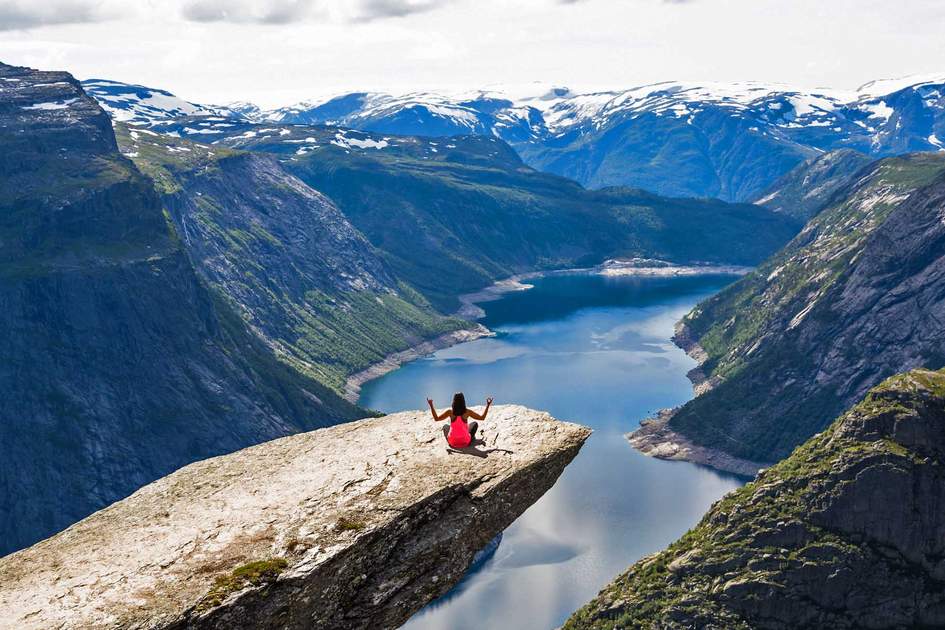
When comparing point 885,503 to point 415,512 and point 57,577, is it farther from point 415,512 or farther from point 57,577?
point 57,577

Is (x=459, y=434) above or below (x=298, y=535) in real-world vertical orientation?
above

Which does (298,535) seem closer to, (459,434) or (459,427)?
(459,434)

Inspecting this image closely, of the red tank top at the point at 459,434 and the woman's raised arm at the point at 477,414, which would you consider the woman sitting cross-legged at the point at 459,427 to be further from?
the woman's raised arm at the point at 477,414

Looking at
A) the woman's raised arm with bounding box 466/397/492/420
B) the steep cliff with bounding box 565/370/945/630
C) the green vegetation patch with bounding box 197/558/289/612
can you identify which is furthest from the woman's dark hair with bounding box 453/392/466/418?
the steep cliff with bounding box 565/370/945/630

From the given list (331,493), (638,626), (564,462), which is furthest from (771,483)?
(331,493)

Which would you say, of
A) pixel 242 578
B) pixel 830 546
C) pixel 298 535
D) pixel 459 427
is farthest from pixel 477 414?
pixel 830 546

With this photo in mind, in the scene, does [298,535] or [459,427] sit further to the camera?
[459,427]

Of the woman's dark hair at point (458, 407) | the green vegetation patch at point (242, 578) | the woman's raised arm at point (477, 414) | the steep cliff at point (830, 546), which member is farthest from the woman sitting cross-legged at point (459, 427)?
the steep cliff at point (830, 546)
